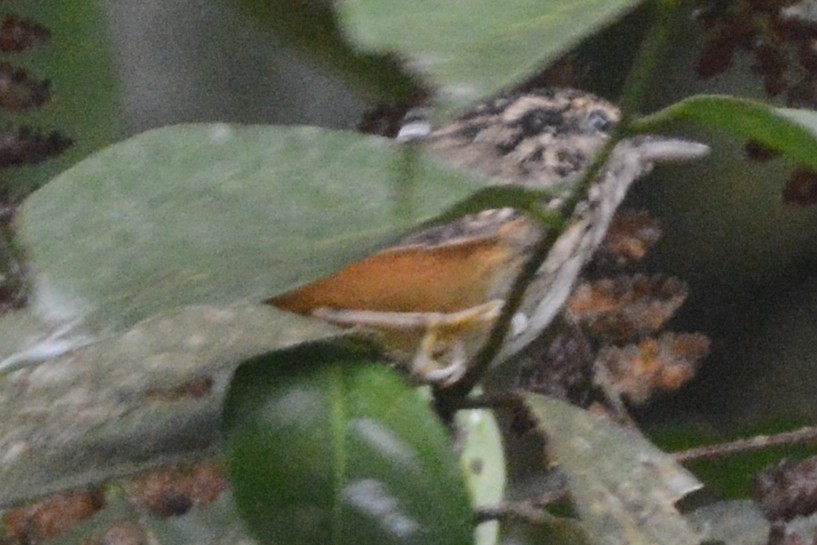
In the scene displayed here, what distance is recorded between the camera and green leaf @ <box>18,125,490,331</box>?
36 cm

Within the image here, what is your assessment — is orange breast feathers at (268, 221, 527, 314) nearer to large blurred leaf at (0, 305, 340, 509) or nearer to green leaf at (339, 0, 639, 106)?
large blurred leaf at (0, 305, 340, 509)

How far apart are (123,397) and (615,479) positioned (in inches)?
8.7

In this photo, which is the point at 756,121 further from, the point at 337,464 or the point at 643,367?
the point at 643,367

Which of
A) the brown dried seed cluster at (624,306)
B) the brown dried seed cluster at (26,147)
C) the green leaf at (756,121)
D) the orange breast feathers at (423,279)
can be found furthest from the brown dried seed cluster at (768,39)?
the brown dried seed cluster at (26,147)

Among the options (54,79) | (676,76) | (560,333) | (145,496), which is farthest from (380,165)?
(676,76)

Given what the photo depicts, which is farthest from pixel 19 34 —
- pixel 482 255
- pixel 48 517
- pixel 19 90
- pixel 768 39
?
pixel 768 39

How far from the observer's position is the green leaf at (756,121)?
353mm

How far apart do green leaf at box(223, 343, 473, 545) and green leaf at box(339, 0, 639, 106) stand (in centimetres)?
18

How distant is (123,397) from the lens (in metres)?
0.43

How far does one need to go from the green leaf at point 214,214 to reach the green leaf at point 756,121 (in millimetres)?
89

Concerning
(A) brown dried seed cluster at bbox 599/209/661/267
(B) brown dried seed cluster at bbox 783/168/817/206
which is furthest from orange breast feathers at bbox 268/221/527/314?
(B) brown dried seed cluster at bbox 783/168/817/206

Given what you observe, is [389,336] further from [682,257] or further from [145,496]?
[682,257]

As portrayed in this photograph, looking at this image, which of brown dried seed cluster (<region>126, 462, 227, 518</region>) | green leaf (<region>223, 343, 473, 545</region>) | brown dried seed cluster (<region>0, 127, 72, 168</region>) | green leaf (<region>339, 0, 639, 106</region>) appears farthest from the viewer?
brown dried seed cluster (<region>0, 127, 72, 168</region>)

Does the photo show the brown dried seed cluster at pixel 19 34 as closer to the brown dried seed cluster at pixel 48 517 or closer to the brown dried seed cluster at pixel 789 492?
the brown dried seed cluster at pixel 48 517
